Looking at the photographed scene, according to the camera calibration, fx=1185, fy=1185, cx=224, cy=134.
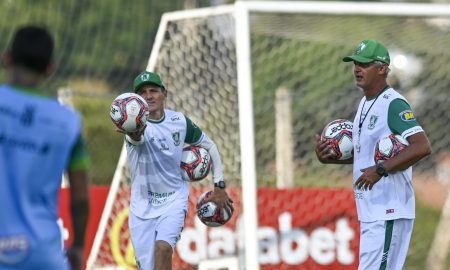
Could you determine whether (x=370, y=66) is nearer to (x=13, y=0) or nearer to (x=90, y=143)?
(x=13, y=0)

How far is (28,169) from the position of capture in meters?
5.40

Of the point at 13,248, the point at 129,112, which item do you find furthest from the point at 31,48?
the point at 129,112

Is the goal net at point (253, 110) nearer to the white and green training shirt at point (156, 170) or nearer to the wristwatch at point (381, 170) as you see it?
the white and green training shirt at point (156, 170)

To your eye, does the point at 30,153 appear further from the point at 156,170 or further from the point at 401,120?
the point at 156,170

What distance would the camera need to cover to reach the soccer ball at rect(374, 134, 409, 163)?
8.61 meters

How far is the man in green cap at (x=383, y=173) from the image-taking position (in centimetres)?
865

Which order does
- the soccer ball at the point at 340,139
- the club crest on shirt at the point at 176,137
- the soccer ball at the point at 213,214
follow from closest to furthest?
the soccer ball at the point at 340,139
the club crest on shirt at the point at 176,137
the soccer ball at the point at 213,214

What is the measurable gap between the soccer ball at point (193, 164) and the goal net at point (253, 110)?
2.07 metres

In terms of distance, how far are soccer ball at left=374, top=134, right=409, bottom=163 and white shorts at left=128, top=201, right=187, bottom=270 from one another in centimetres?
211

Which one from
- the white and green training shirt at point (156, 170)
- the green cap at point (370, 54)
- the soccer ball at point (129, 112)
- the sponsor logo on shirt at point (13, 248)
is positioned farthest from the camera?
the white and green training shirt at point (156, 170)

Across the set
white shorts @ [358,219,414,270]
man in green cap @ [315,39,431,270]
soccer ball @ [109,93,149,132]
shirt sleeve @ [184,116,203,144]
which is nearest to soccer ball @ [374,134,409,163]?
man in green cap @ [315,39,431,270]

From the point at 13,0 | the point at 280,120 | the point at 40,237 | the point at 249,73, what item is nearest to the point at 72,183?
the point at 40,237

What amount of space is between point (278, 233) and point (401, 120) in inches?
193

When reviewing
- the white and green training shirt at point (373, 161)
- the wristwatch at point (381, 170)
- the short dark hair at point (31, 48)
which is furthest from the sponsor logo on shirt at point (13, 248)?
the white and green training shirt at point (373, 161)
